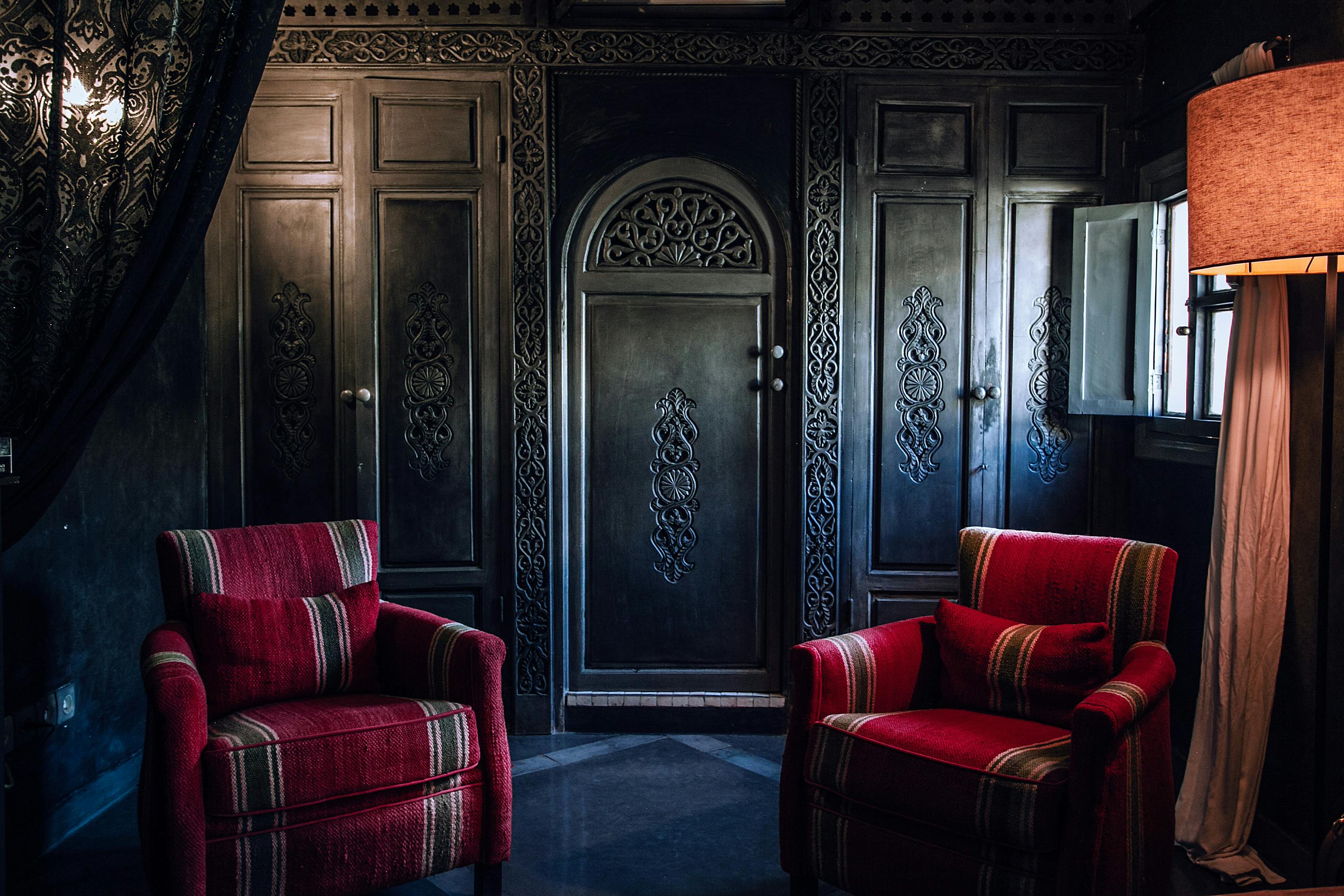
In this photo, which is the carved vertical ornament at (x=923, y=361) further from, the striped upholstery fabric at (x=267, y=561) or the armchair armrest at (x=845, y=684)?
the striped upholstery fabric at (x=267, y=561)

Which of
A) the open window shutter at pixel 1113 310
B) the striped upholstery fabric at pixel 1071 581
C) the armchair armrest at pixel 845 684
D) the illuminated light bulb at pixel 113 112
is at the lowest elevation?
the armchair armrest at pixel 845 684

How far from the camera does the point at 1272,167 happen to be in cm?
186

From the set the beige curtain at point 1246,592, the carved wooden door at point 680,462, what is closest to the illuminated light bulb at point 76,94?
the carved wooden door at point 680,462

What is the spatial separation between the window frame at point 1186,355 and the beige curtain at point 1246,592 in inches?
15.1

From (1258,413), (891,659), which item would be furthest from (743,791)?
(1258,413)

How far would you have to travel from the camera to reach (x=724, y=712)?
11.7 ft

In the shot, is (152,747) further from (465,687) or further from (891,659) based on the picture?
(891,659)

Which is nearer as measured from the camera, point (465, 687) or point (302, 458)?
point (465, 687)

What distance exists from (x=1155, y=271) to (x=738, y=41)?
1.68m

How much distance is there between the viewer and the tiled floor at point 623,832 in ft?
7.83

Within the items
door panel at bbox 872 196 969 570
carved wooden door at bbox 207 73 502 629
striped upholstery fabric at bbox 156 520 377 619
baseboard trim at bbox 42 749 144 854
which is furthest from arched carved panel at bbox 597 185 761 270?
baseboard trim at bbox 42 749 144 854

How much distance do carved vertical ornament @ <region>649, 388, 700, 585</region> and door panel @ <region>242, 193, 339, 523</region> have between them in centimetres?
119

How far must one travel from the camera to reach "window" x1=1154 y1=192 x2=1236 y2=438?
3.04 m

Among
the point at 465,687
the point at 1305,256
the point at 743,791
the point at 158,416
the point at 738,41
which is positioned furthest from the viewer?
the point at 738,41
